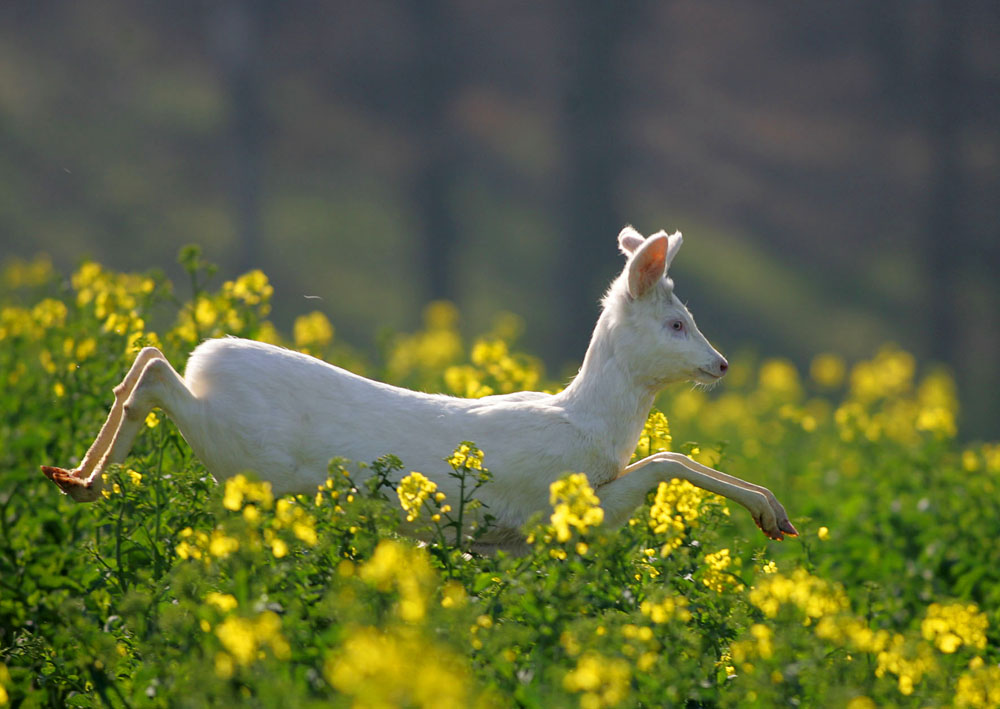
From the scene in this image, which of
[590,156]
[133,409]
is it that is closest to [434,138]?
[590,156]

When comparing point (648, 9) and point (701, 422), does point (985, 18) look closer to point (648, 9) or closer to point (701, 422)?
point (648, 9)

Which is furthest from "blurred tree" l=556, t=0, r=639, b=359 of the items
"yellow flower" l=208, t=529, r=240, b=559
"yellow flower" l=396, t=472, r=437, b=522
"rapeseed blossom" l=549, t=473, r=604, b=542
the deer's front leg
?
"yellow flower" l=208, t=529, r=240, b=559

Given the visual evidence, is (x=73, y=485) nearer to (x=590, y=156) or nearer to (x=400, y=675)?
(x=400, y=675)

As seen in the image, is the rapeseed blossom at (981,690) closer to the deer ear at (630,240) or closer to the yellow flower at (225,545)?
the yellow flower at (225,545)

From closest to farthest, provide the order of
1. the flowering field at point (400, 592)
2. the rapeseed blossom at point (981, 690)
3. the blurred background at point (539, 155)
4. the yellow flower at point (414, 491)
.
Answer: the flowering field at point (400, 592)
the rapeseed blossom at point (981, 690)
the yellow flower at point (414, 491)
the blurred background at point (539, 155)

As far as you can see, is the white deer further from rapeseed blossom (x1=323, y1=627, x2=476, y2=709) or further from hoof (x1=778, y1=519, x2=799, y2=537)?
rapeseed blossom (x1=323, y1=627, x2=476, y2=709)

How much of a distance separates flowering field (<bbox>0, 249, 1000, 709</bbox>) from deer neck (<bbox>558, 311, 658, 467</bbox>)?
0.17m

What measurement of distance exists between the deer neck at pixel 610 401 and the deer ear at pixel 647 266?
0.18 m

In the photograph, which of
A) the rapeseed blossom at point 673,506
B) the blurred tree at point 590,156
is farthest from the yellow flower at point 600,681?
the blurred tree at point 590,156

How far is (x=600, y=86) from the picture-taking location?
25.2 meters

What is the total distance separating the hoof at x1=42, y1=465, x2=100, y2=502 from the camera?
14.0ft

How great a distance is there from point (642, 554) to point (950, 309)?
67.8ft

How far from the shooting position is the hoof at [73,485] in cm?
427

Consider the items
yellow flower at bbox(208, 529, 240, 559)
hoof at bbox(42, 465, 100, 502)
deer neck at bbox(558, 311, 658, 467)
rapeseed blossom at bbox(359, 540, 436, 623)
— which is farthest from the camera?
deer neck at bbox(558, 311, 658, 467)
